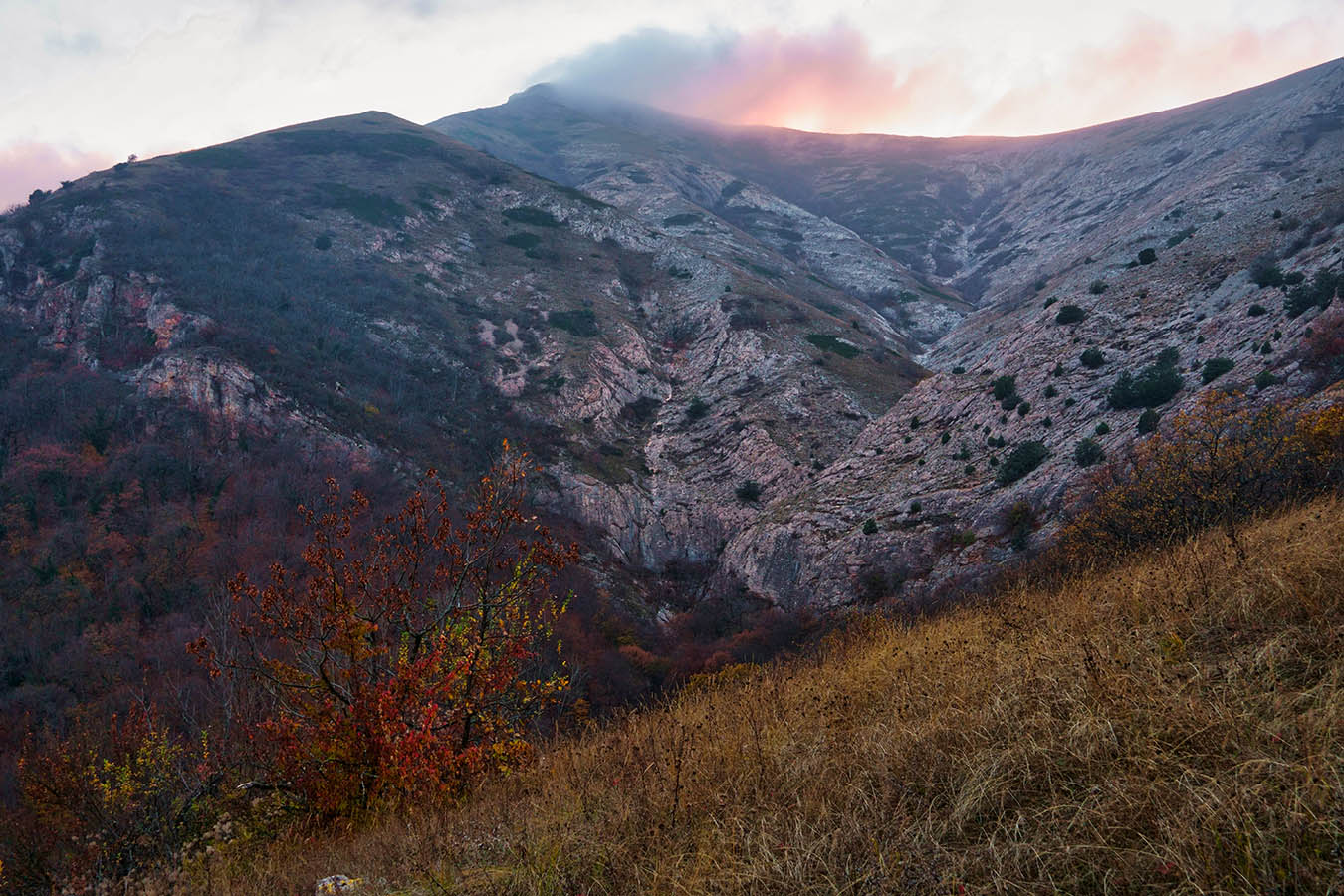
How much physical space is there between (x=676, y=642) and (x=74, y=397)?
37530 millimetres

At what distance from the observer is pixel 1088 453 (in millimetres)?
22500

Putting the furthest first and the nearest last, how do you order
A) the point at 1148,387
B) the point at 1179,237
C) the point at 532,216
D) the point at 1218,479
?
the point at 532,216
the point at 1179,237
the point at 1148,387
the point at 1218,479

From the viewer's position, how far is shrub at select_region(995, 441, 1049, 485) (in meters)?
25.0

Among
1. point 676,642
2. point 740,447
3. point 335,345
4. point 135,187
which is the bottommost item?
point 676,642

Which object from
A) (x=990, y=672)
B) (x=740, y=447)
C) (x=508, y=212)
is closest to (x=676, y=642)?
(x=740, y=447)

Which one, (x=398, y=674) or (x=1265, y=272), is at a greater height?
(x=1265, y=272)

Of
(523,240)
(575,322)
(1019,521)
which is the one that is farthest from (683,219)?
(1019,521)

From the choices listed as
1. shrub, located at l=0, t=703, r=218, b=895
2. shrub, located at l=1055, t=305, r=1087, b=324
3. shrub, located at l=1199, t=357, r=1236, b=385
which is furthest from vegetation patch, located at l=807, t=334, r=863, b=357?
shrub, located at l=0, t=703, r=218, b=895

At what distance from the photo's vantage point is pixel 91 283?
4106cm

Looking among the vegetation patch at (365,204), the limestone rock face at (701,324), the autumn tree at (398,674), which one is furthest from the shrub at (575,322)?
the autumn tree at (398,674)

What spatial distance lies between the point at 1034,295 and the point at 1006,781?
56.8 m

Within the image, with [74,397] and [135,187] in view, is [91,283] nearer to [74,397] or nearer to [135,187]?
[74,397]

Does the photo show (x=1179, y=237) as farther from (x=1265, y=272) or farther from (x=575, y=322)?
→ (x=575, y=322)

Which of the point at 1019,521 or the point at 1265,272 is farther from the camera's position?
the point at 1265,272
